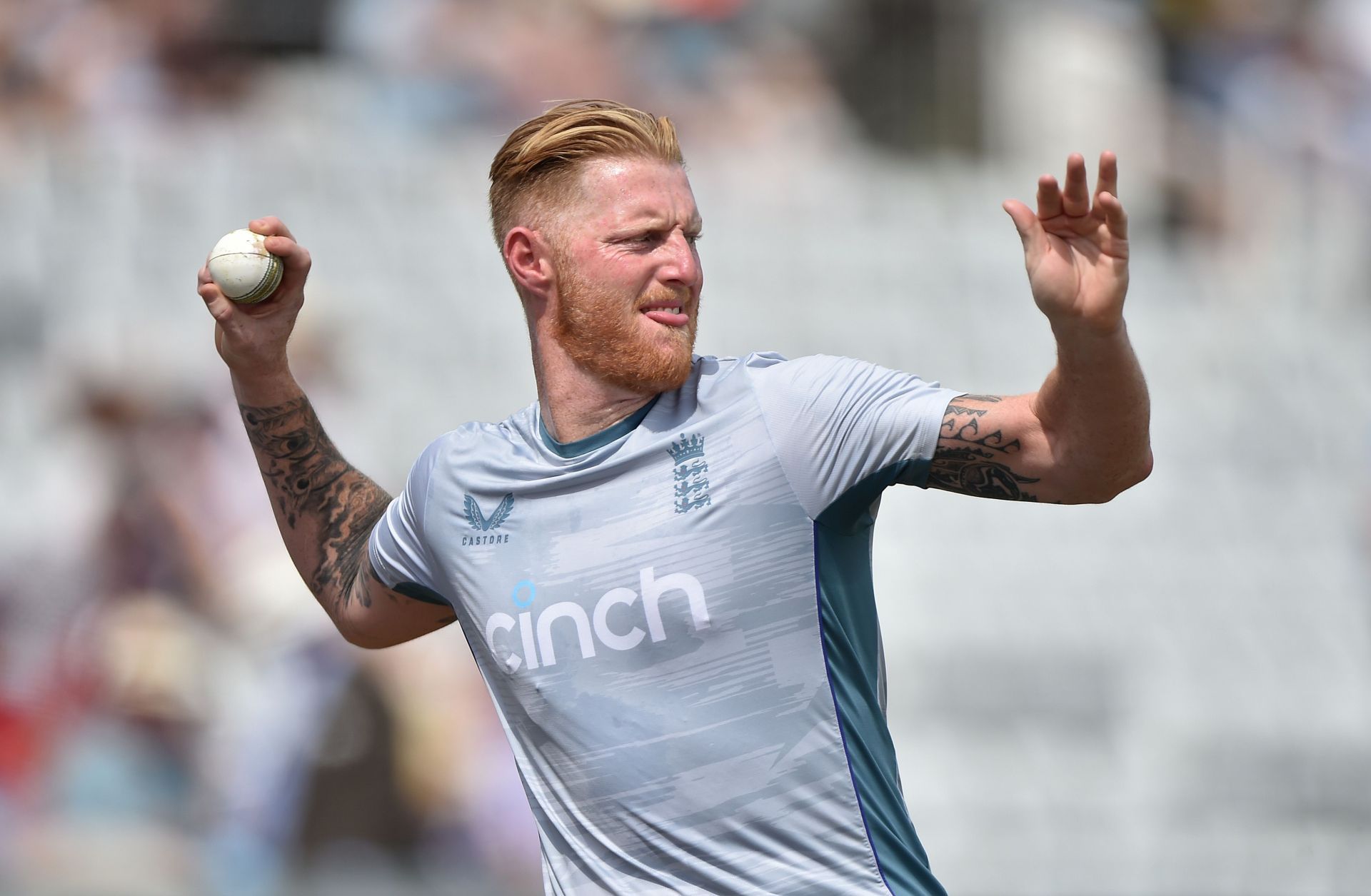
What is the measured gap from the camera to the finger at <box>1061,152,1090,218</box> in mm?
2738

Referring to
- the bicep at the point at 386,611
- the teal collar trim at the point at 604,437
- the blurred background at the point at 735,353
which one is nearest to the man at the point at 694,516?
the teal collar trim at the point at 604,437

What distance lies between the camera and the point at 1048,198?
→ 2783mm

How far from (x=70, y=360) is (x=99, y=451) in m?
0.81

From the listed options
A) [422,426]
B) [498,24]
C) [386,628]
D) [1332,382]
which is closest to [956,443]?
[386,628]

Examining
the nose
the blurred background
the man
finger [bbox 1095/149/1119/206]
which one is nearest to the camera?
finger [bbox 1095/149/1119/206]

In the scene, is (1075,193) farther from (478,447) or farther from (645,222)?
(478,447)

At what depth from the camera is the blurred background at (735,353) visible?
30.9ft

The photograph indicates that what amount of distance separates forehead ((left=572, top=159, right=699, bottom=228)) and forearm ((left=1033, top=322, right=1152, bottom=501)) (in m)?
0.85

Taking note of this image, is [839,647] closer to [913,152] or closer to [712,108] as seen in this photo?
[712,108]

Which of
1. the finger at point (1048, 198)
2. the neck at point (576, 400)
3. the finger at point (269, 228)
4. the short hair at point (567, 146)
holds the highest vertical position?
the short hair at point (567, 146)

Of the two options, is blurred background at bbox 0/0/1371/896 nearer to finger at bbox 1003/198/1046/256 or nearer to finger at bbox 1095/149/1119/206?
finger at bbox 1003/198/1046/256

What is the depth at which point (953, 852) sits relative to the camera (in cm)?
1016

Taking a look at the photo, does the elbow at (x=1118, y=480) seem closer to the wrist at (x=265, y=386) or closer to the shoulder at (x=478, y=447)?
the shoulder at (x=478, y=447)

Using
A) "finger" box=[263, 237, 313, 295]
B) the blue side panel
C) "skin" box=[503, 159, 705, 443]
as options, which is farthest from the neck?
"finger" box=[263, 237, 313, 295]
